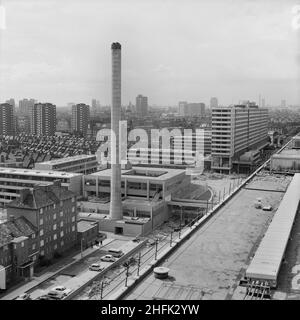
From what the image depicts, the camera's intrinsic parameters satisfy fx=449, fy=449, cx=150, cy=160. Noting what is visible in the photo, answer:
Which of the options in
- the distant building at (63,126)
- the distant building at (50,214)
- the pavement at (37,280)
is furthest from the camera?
the distant building at (63,126)

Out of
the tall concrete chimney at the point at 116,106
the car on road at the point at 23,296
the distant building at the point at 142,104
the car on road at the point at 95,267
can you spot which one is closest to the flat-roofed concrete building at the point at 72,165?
the tall concrete chimney at the point at 116,106

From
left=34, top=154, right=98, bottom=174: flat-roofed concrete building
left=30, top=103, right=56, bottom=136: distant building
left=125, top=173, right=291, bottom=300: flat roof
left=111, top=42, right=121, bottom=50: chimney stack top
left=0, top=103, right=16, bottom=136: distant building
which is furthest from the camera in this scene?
left=30, top=103, right=56, bottom=136: distant building

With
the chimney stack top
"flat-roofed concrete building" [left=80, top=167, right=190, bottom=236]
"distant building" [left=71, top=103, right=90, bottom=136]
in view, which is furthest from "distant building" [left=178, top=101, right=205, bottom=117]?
the chimney stack top

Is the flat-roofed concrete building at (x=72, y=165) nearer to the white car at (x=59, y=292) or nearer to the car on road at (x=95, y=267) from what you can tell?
the car on road at (x=95, y=267)

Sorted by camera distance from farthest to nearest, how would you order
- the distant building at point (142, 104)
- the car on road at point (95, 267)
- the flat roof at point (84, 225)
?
the distant building at point (142, 104)
the flat roof at point (84, 225)
the car on road at point (95, 267)

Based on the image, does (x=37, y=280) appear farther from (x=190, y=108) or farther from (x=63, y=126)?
(x=190, y=108)

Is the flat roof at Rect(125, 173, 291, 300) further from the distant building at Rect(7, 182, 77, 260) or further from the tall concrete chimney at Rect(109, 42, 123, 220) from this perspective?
the distant building at Rect(7, 182, 77, 260)
